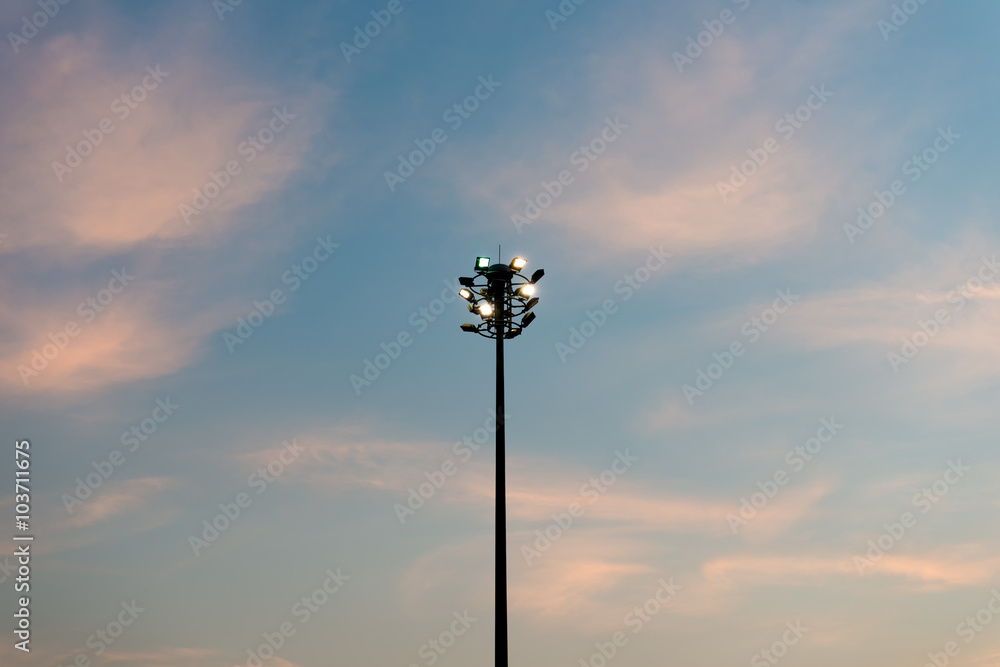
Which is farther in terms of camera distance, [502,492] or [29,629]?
[29,629]

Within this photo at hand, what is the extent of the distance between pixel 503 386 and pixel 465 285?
2.93 m

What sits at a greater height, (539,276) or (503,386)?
(539,276)

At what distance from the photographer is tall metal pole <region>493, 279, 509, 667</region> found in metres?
20.6

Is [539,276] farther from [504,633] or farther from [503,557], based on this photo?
[504,633]

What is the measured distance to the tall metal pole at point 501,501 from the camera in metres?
20.6

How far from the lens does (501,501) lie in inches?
855

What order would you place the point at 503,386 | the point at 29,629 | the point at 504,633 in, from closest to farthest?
1. the point at 504,633
2. the point at 503,386
3. the point at 29,629

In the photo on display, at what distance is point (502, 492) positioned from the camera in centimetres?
2181

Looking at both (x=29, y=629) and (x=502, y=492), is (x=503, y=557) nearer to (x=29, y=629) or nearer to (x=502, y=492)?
(x=502, y=492)

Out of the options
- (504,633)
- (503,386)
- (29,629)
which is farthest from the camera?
(29,629)

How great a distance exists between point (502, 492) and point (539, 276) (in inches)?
215

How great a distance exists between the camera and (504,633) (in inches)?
811

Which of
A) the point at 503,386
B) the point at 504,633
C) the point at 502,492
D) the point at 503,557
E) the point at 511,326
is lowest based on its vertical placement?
the point at 504,633

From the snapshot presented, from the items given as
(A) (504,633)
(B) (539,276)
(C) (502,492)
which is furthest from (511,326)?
(A) (504,633)
